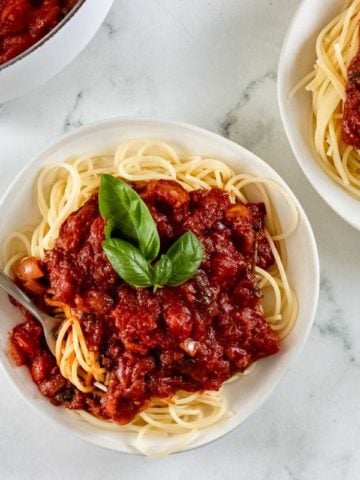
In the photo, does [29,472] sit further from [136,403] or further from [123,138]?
[123,138]

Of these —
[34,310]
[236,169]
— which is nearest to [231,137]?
[236,169]

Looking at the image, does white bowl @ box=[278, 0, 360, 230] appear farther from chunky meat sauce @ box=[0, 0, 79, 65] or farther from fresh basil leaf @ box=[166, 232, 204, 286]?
chunky meat sauce @ box=[0, 0, 79, 65]

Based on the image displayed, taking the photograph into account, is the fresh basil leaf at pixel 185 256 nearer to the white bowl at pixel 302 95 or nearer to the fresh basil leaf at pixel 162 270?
the fresh basil leaf at pixel 162 270

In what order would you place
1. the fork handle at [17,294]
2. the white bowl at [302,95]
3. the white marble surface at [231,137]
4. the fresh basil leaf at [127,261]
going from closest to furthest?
the fresh basil leaf at [127,261] < the fork handle at [17,294] < the white bowl at [302,95] < the white marble surface at [231,137]

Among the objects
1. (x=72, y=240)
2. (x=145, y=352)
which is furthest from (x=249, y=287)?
(x=72, y=240)

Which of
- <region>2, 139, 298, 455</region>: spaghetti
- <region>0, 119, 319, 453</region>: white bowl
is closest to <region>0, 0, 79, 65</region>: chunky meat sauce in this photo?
<region>0, 119, 319, 453</region>: white bowl

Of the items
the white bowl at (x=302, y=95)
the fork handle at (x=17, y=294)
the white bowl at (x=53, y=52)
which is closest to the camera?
the white bowl at (x=53, y=52)

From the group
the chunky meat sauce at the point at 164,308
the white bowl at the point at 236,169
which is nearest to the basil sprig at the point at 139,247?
the chunky meat sauce at the point at 164,308
